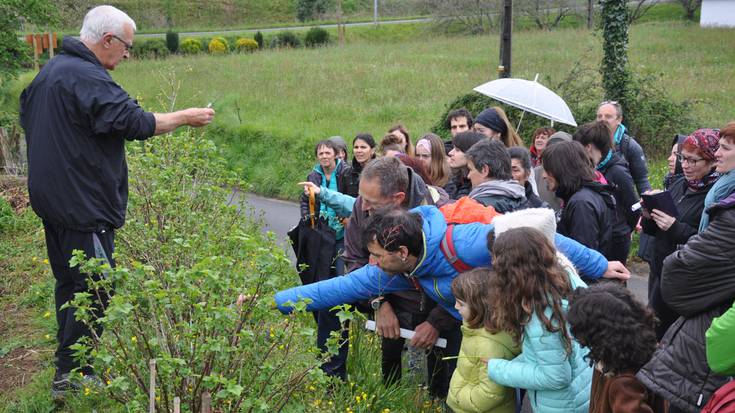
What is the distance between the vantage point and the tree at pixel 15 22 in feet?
53.9

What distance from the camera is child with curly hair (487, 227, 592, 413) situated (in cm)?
361

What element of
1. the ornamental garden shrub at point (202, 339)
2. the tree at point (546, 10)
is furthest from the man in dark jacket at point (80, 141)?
the tree at point (546, 10)

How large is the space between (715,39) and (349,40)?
58.2 ft

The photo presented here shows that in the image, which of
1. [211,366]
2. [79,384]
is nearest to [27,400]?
[79,384]

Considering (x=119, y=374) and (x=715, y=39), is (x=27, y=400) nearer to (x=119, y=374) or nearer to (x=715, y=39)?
(x=119, y=374)

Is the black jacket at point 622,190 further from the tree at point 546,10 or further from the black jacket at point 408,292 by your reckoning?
the tree at point 546,10

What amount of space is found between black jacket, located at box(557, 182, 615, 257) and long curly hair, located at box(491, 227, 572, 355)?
173 cm

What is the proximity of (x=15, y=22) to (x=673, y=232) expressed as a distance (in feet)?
51.3

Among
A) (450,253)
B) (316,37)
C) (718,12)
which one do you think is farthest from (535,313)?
(718,12)

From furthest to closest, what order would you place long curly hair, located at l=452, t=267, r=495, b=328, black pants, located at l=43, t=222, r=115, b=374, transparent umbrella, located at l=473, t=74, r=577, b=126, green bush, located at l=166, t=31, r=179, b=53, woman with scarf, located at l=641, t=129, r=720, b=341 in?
1. green bush, located at l=166, t=31, r=179, b=53
2. transparent umbrella, located at l=473, t=74, r=577, b=126
3. woman with scarf, located at l=641, t=129, r=720, b=341
4. black pants, located at l=43, t=222, r=115, b=374
5. long curly hair, located at l=452, t=267, r=495, b=328

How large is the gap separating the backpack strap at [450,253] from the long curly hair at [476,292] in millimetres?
165

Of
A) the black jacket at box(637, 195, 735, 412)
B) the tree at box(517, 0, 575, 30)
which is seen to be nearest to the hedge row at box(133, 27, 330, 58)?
the tree at box(517, 0, 575, 30)

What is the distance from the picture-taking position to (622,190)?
6398 millimetres

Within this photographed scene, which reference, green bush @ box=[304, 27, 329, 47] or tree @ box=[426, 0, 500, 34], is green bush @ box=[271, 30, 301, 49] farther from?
tree @ box=[426, 0, 500, 34]
